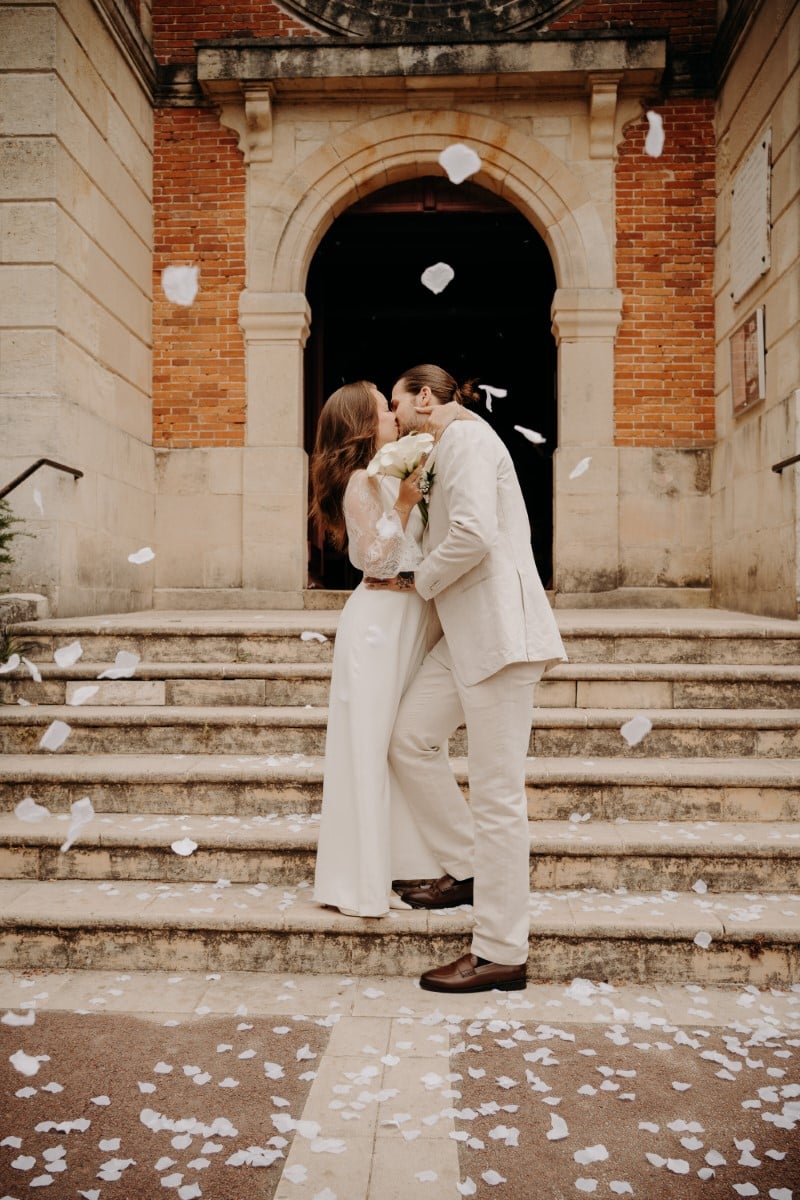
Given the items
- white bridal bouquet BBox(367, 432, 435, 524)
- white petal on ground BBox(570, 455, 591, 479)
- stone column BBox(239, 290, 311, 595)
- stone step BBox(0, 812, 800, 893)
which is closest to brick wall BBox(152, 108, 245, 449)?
stone column BBox(239, 290, 311, 595)

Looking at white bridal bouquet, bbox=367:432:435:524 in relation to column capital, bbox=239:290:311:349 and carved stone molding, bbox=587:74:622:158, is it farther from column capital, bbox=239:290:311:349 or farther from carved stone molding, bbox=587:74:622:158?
carved stone molding, bbox=587:74:622:158

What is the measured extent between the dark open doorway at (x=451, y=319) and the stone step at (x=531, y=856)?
7.53 metres

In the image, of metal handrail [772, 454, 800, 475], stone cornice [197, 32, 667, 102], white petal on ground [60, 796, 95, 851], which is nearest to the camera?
white petal on ground [60, 796, 95, 851]

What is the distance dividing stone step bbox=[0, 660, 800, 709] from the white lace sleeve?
150 centimetres

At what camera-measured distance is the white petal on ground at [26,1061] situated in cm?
259

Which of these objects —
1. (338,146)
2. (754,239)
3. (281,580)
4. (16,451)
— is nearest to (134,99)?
(338,146)

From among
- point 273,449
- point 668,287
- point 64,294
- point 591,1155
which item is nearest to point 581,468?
point 668,287

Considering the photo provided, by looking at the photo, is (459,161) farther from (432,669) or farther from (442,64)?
(432,669)

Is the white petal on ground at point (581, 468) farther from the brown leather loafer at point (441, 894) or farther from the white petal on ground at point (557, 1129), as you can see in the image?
the white petal on ground at point (557, 1129)

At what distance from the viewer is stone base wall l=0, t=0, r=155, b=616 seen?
6211 millimetres

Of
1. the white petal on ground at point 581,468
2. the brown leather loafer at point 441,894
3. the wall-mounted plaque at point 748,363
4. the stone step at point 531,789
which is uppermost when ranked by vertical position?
the wall-mounted plaque at point 748,363

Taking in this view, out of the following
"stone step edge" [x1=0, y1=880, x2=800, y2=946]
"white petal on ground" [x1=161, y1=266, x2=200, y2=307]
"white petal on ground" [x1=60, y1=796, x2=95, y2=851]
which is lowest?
"stone step edge" [x1=0, y1=880, x2=800, y2=946]

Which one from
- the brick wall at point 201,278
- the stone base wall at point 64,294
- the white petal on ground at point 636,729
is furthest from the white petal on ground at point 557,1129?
the brick wall at point 201,278

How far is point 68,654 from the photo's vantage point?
5219 millimetres
